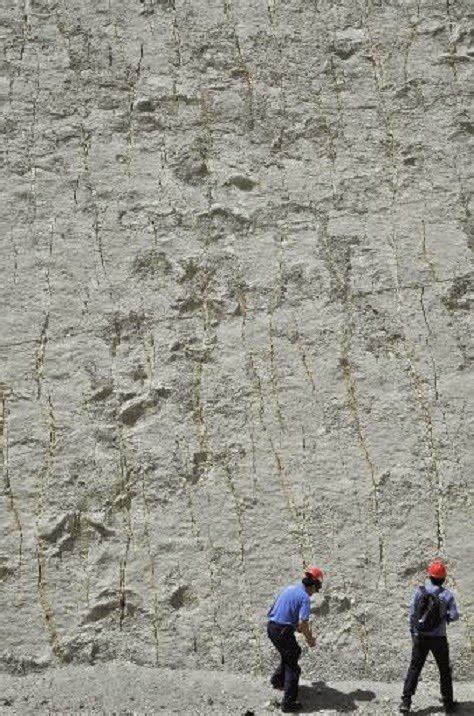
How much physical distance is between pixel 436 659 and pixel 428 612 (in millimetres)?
404

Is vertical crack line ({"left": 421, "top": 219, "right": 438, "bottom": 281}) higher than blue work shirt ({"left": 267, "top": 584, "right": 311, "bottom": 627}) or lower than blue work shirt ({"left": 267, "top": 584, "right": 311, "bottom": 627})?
higher

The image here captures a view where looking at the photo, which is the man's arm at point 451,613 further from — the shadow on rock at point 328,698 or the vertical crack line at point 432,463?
the vertical crack line at point 432,463

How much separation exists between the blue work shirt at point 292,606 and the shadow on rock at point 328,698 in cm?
69

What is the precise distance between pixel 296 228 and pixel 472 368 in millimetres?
2234

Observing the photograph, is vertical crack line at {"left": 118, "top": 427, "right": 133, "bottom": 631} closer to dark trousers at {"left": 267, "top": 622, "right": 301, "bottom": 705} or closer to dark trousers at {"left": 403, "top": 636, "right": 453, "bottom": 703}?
dark trousers at {"left": 267, "top": 622, "right": 301, "bottom": 705}

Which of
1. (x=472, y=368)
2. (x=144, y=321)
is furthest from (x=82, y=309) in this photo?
(x=472, y=368)

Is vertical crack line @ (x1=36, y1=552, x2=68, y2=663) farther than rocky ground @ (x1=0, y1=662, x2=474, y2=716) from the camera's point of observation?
Yes

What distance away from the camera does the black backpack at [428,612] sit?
6438 millimetres

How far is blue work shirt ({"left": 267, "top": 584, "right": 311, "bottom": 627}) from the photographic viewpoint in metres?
6.68

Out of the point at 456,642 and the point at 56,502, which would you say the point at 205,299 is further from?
the point at 456,642

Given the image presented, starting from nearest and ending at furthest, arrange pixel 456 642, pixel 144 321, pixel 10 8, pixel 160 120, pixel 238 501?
pixel 456 642 < pixel 238 501 < pixel 144 321 < pixel 160 120 < pixel 10 8

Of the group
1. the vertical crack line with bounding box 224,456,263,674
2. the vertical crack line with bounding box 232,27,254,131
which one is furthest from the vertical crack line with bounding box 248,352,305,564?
the vertical crack line with bounding box 232,27,254,131

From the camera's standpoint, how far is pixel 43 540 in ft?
25.3

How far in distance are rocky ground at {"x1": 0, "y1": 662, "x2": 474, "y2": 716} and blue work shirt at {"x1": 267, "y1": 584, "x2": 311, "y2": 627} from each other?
0.69m
